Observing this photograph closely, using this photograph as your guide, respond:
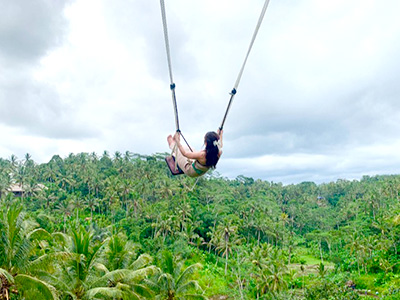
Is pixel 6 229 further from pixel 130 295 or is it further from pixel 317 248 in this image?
pixel 317 248

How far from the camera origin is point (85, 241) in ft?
35.5

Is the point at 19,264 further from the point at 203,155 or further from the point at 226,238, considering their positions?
the point at 226,238

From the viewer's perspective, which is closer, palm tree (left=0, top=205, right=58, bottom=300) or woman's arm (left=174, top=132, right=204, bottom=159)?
woman's arm (left=174, top=132, right=204, bottom=159)

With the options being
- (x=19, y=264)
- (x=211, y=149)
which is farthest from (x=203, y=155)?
(x=19, y=264)

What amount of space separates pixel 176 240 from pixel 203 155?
37.2m

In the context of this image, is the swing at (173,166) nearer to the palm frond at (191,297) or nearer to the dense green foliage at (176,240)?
the dense green foliage at (176,240)

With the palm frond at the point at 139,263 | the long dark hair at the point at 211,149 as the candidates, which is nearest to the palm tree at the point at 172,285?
the palm frond at the point at 139,263

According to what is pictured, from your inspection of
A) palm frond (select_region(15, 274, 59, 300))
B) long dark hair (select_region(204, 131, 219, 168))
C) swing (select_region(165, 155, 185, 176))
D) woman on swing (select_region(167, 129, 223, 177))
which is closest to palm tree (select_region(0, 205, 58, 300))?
palm frond (select_region(15, 274, 59, 300))

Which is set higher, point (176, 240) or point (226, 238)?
point (226, 238)

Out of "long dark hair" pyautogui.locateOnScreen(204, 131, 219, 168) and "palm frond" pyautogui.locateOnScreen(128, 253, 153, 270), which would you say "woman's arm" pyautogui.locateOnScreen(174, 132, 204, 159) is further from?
"palm frond" pyautogui.locateOnScreen(128, 253, 153, 270)

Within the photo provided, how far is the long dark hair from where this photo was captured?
4.53 meters

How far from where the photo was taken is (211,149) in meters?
4.53

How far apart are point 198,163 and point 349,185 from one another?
280 ft

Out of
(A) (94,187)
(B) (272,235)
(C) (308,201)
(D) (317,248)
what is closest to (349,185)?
(C) (308,201)
